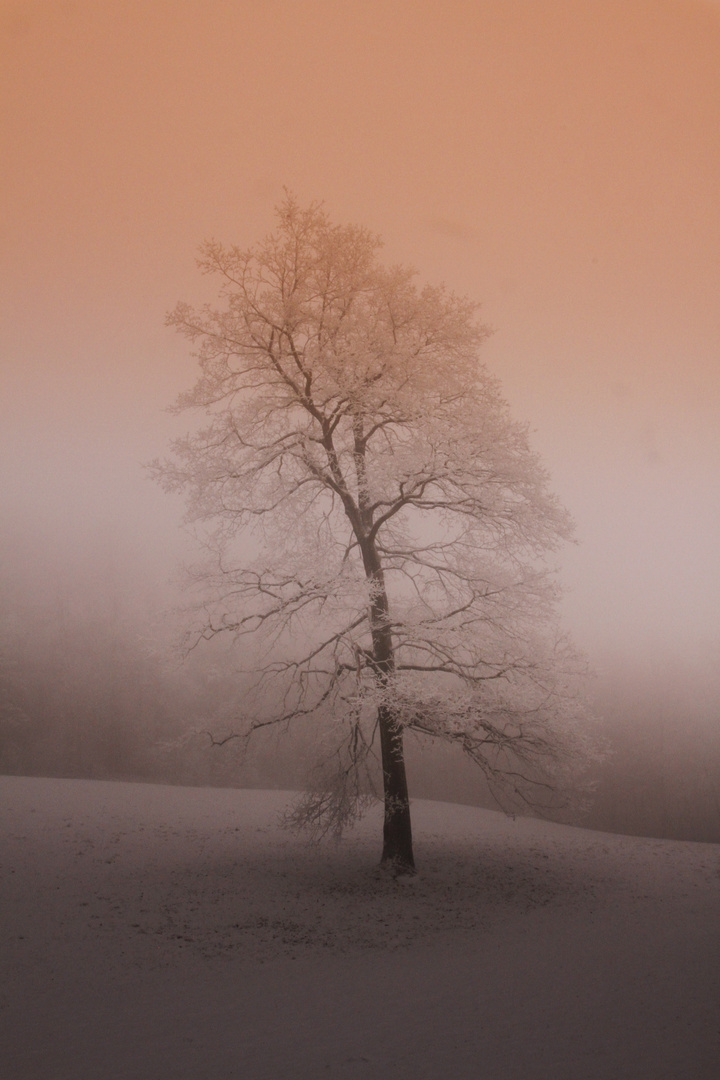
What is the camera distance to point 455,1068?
3.87 meters

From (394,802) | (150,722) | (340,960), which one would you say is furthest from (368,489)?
(150,722)

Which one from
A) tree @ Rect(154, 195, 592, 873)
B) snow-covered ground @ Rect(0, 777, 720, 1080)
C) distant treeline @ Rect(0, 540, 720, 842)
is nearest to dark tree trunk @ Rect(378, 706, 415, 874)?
tree @ Rect(154, 195, 592, 873)

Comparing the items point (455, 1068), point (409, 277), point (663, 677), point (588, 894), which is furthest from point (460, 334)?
point (663, 677)

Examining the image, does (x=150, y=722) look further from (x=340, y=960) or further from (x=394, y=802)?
(x=340, y=960)

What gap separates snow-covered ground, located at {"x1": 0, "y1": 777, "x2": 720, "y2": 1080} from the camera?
12.8ft

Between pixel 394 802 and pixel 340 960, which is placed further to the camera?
pixel 394 802

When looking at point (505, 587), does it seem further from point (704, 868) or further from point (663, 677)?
point (663, 677)

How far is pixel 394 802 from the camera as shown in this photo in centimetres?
715

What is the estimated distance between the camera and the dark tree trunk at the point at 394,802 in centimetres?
718

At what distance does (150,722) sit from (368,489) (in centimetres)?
997

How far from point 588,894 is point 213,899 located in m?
3.56

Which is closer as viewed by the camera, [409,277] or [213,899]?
[213,899]

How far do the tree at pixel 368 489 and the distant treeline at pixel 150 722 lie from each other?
5869mm

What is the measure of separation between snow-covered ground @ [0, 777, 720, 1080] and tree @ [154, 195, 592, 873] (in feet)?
3.26
